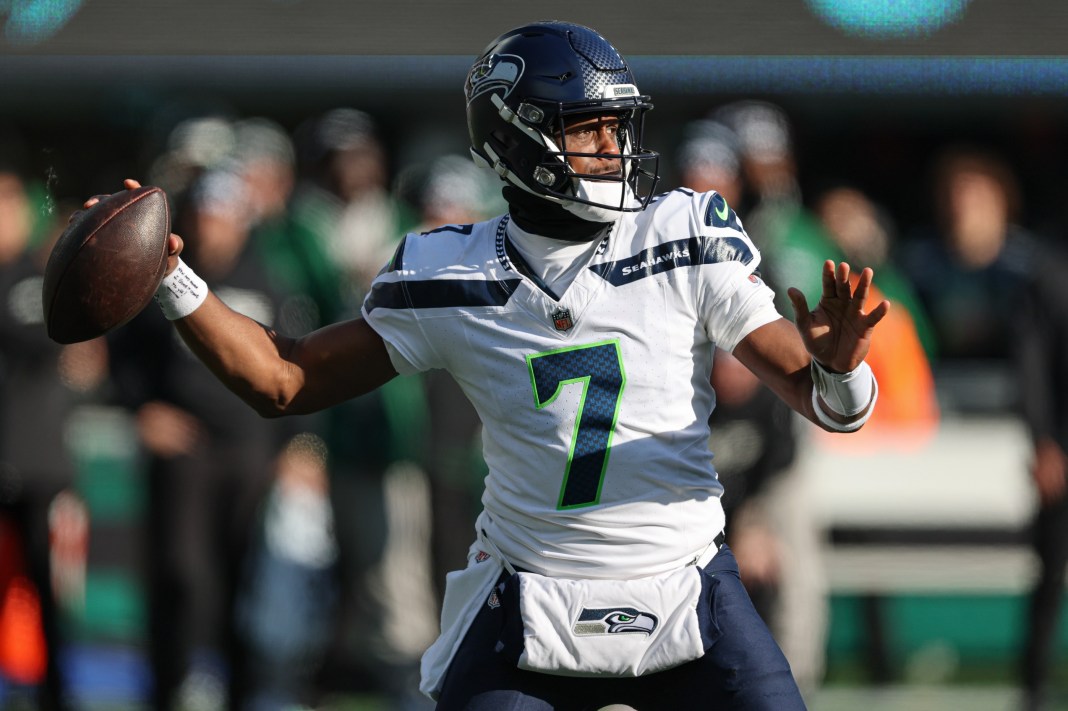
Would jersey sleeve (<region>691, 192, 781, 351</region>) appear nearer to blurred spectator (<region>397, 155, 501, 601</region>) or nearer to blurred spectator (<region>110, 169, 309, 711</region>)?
blurred spectator (<region>397, 155, 501, 601</region>)

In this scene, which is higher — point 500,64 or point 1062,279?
point 500,64

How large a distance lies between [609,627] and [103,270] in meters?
1.25

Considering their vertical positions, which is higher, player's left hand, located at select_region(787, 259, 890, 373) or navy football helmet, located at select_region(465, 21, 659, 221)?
navy football helmet, located at select_region(465, 21, 659, 221)

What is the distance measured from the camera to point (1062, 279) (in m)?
6.26

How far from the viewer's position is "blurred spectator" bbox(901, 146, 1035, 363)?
680 centimetres

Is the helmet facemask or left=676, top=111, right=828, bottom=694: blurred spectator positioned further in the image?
left=676, top=111, right=828, bottom=694: blurred spectator

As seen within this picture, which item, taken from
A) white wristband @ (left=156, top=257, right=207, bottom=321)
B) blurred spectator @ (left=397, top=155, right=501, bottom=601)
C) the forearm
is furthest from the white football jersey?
blurred spectator @ (left=397, top=155, right=501, bottom=601)

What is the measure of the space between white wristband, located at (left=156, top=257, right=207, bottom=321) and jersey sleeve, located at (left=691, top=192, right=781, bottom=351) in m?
1.05

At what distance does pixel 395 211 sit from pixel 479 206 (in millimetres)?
494

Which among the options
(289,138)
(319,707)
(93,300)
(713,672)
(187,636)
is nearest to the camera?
(713,672)

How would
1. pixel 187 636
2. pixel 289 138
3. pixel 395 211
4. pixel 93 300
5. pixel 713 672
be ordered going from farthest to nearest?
pixel 289 138 < pixel 395 211 < pixel 187 636 < pixel 93 300 < pixel 713 672

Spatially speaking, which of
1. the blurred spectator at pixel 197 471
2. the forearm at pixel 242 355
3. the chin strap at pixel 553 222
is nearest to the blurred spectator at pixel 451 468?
the blurred spectator at pixel 197 471

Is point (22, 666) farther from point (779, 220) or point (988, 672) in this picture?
point (988, 672)

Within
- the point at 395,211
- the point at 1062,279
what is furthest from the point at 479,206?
the point at 1062,279
